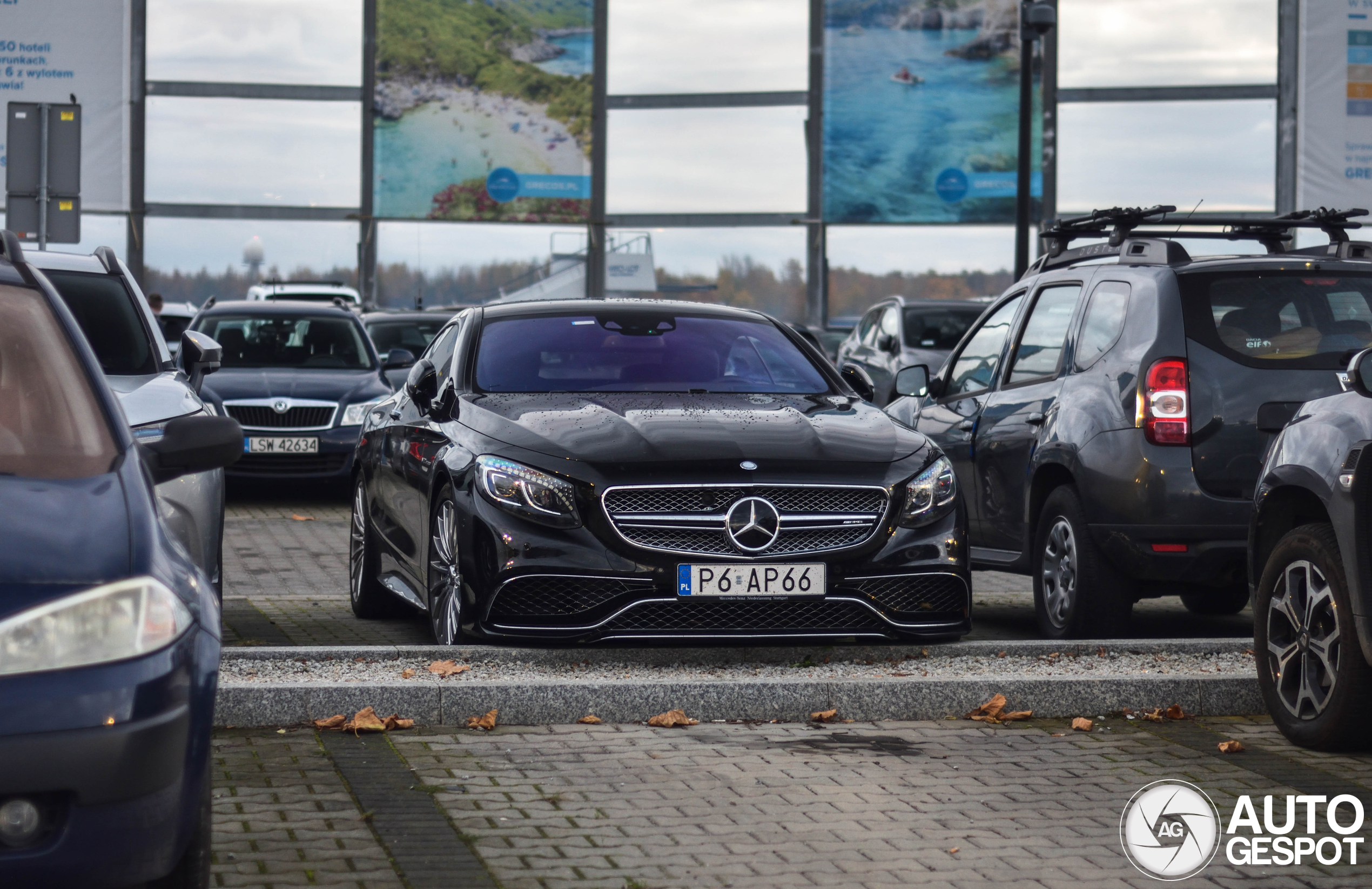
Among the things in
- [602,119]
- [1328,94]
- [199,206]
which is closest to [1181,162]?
[1328,94]

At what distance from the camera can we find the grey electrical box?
52.5 ft

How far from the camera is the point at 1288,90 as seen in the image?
33.1 meters

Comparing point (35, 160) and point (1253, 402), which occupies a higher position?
point (35, 160)

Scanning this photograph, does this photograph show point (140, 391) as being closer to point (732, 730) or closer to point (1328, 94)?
point (732, 730)

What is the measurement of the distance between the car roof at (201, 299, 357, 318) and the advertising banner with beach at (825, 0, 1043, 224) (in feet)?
60.4

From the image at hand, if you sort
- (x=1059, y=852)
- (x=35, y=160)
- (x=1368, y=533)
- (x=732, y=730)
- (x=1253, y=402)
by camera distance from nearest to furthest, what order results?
(x=1059, y=852)
(x=1368, y=533)
(x=732, y=730)
(x=1253, y=402)
(x=35, y=160)

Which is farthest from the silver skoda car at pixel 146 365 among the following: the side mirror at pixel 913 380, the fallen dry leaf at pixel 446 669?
the side mirror at pixel 913 380

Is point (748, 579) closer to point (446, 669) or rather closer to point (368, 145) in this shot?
point (446, 669)

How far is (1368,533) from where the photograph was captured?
5.68 metres

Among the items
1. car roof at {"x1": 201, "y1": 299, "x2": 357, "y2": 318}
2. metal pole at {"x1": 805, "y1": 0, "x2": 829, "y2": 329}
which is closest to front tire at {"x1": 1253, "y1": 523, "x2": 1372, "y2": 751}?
car roof at {"x1": 201, "y1": 299, "x2": 357, "y2": 318}

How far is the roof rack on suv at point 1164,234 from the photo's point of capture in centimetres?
813

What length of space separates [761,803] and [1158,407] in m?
2.99

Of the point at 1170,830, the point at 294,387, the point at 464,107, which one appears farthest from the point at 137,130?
the point at 1170,830

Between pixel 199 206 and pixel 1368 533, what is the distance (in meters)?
31.2
